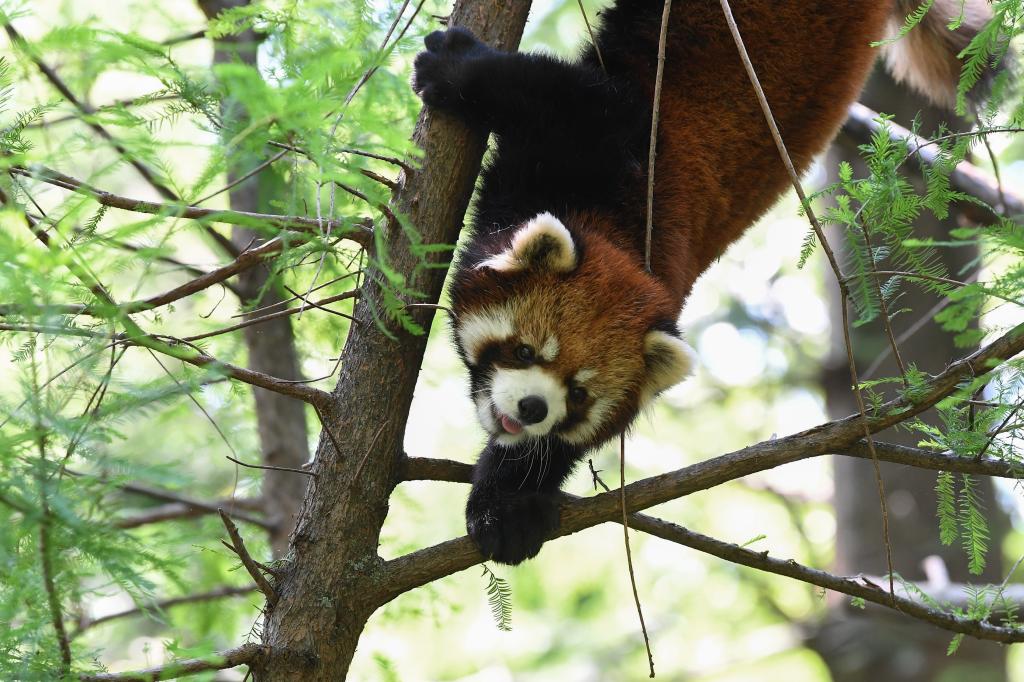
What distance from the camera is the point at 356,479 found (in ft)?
8.61

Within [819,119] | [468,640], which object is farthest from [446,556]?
[468,640]

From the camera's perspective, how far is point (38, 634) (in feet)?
6.16

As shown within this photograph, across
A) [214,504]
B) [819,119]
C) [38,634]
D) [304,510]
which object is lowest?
[38,634]

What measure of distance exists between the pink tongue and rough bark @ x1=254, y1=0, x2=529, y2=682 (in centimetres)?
46

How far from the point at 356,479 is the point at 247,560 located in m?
0.48

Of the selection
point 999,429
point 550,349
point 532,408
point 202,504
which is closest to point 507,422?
point 532,408

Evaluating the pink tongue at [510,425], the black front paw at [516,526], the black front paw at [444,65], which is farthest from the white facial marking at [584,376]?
the black front paw at [444,65]

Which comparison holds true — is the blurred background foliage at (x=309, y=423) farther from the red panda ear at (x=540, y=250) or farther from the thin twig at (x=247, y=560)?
the red panda ear at (x=540, y=250)

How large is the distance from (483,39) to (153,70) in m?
1.59

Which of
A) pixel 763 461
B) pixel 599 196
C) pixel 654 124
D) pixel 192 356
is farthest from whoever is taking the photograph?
pixel 599 196

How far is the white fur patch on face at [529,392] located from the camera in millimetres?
2980

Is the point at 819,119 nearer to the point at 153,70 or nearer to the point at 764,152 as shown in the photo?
the point at 764,152

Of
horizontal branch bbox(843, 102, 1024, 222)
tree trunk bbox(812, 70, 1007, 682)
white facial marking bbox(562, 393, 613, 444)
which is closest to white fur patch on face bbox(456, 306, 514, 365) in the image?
white facial marking bbox(562, 393, 613, 444)

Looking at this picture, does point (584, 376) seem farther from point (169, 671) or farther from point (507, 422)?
point (169, 671)
